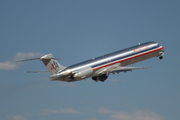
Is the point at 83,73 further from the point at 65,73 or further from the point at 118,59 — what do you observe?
the point at 118,59

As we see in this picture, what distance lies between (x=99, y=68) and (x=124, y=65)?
6.22 metres

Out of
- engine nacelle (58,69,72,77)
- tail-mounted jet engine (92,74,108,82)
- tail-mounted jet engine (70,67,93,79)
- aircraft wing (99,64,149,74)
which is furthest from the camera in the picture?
tail-mounted jet engine (92,74,108,82)

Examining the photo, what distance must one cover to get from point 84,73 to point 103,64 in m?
4.81

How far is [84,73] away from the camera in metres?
49.5

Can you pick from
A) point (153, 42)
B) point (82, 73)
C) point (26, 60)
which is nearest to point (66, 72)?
point (82, 73)

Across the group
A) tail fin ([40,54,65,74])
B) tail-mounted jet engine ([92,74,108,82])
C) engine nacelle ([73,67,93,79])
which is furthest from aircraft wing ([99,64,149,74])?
tail fin ([40,54,65,74])

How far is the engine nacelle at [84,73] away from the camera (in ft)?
161

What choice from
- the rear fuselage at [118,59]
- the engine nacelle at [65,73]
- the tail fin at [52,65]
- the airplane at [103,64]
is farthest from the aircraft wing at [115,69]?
the tail fin at [52,65]

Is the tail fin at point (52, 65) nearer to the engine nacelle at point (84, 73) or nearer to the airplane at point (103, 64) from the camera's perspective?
the airplane at point (103, 64)

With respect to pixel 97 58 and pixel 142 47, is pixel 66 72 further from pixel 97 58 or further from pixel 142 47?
pixel 142 47

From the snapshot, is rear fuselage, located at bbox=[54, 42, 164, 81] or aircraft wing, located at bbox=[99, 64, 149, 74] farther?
aircraft wing, located at bbox=[99, 64, 149, 74]

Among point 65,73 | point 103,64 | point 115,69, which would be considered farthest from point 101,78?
point 65,73

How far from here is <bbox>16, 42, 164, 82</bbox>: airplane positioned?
49.0m

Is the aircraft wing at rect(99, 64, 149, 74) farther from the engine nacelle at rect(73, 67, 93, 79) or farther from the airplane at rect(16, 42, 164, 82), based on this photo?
the engine nacelle at rect(73, 67, 93, 79)
